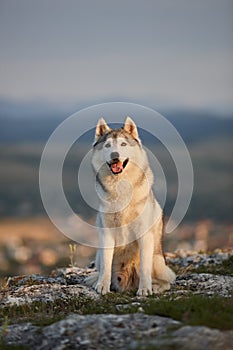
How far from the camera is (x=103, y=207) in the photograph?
1392 cm

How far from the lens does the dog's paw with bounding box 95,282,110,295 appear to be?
14.0 meters

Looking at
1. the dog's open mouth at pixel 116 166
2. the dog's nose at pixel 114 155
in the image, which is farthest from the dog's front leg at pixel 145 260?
the dog's nose at pixel 114 155

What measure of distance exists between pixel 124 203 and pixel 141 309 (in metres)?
3.73

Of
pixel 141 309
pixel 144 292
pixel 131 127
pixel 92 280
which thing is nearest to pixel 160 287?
pixel 144 292

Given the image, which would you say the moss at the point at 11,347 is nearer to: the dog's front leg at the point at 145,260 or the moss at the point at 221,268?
the dog's front leg at the point at 145,260

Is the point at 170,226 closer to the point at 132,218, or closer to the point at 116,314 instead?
the point at 132,218


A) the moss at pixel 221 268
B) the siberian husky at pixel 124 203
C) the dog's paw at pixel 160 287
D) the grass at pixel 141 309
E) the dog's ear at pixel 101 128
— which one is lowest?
the grass at pixel 141 309

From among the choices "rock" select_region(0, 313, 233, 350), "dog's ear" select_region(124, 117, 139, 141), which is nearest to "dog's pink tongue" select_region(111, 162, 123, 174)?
"dog's ear" select_region(124, 117, 139, 141)

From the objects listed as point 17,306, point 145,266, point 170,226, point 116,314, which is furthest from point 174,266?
point 116,314

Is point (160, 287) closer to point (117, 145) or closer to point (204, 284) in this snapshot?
point (204, 284)

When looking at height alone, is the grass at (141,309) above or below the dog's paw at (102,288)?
below

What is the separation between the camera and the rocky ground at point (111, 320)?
8656 millimetres

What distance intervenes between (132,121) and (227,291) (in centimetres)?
399

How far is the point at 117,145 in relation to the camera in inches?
538
